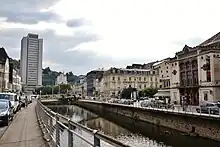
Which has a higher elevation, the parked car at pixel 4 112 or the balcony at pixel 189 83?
the balcony at pixel 189 83

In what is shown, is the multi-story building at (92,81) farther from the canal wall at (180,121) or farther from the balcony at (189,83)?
the canal wall at (180,121)

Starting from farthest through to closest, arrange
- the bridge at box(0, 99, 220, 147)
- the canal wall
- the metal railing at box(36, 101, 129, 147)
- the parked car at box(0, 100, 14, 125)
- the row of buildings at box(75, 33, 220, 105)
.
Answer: the row of buildings at box(75, 33, 220, 105)
the canal wall
the parked car at box(0, 100, 14, 125)
the bridge at box(0, 99, 220, 147)
the metal railing at box(36, 101, 129, 147)

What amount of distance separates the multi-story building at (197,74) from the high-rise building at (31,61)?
144m

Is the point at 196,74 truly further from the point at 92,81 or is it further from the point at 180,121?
the point at 92,81

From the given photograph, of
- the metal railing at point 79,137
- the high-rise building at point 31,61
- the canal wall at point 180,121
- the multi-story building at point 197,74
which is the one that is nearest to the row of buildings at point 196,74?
the multi-story building at point 197,74

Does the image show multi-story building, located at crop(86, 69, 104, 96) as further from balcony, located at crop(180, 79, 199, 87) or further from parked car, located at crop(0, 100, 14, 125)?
parked car, located at crop(0, 100, 14, 125)

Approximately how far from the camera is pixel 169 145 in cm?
2620

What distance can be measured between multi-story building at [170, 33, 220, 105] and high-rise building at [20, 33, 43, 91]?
143661 millimetres

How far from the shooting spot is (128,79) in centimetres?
11525

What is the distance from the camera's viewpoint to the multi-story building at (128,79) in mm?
114625

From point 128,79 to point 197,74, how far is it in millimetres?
62824

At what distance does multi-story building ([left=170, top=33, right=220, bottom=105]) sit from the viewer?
48719 mm

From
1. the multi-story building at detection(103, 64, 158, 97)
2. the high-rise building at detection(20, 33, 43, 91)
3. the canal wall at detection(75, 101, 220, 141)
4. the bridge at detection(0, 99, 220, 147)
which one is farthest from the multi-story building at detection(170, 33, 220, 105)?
the high-rise building at detection(20, 33, 43, 91)

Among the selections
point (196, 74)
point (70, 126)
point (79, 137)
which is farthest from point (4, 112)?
point (196, 74)
